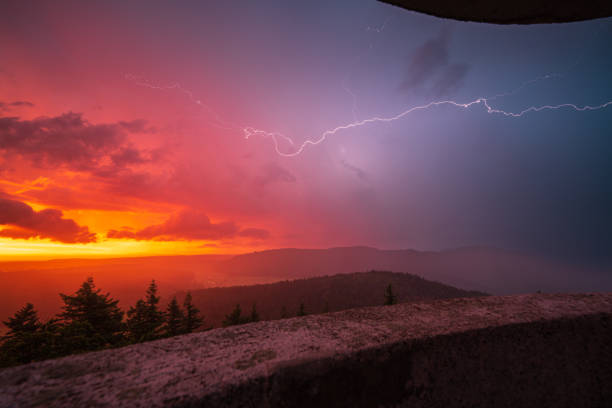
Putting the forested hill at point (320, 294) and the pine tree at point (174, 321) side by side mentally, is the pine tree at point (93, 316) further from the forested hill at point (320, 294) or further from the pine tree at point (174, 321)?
the forested hill at point (320, 294)

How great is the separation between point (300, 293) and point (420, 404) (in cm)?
12644

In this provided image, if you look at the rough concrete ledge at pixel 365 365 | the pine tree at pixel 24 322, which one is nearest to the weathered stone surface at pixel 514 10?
the rough concrete ledge at pixel 365 365

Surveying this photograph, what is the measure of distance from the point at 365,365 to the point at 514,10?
3883 mm

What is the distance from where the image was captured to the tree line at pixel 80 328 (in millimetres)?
14086

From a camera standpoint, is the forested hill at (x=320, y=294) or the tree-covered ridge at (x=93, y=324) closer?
the tree-covered ridge at (x=93, y=324)

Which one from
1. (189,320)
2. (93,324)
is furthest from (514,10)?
(189,320)

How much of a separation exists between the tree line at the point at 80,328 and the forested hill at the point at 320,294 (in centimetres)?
8401

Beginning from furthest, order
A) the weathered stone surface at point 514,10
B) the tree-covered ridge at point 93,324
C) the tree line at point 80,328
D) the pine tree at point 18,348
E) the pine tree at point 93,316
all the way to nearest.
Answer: the pine tree at point 93,316 < the tree-covered ridge at point 93,324 < the tree line at point 80,328 < the pine tree at point 18,348 < the weathered stone surface at point 514,10

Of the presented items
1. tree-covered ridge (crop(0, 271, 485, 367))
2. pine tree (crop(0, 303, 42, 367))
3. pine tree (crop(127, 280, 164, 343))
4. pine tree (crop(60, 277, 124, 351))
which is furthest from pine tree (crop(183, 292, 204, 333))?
pine tree (crop(0, 303, 42, 367))

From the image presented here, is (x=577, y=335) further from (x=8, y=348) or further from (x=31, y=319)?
(x=31, y=319)

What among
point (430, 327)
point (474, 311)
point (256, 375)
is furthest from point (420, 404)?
point (256, 375)

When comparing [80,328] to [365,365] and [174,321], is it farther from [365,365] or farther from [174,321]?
[365,365]

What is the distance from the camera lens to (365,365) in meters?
1.32

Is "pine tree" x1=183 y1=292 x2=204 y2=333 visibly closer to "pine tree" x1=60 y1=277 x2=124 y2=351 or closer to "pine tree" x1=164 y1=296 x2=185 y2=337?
"pine tree" x1=164 y1=296 x2=185 y2=337
